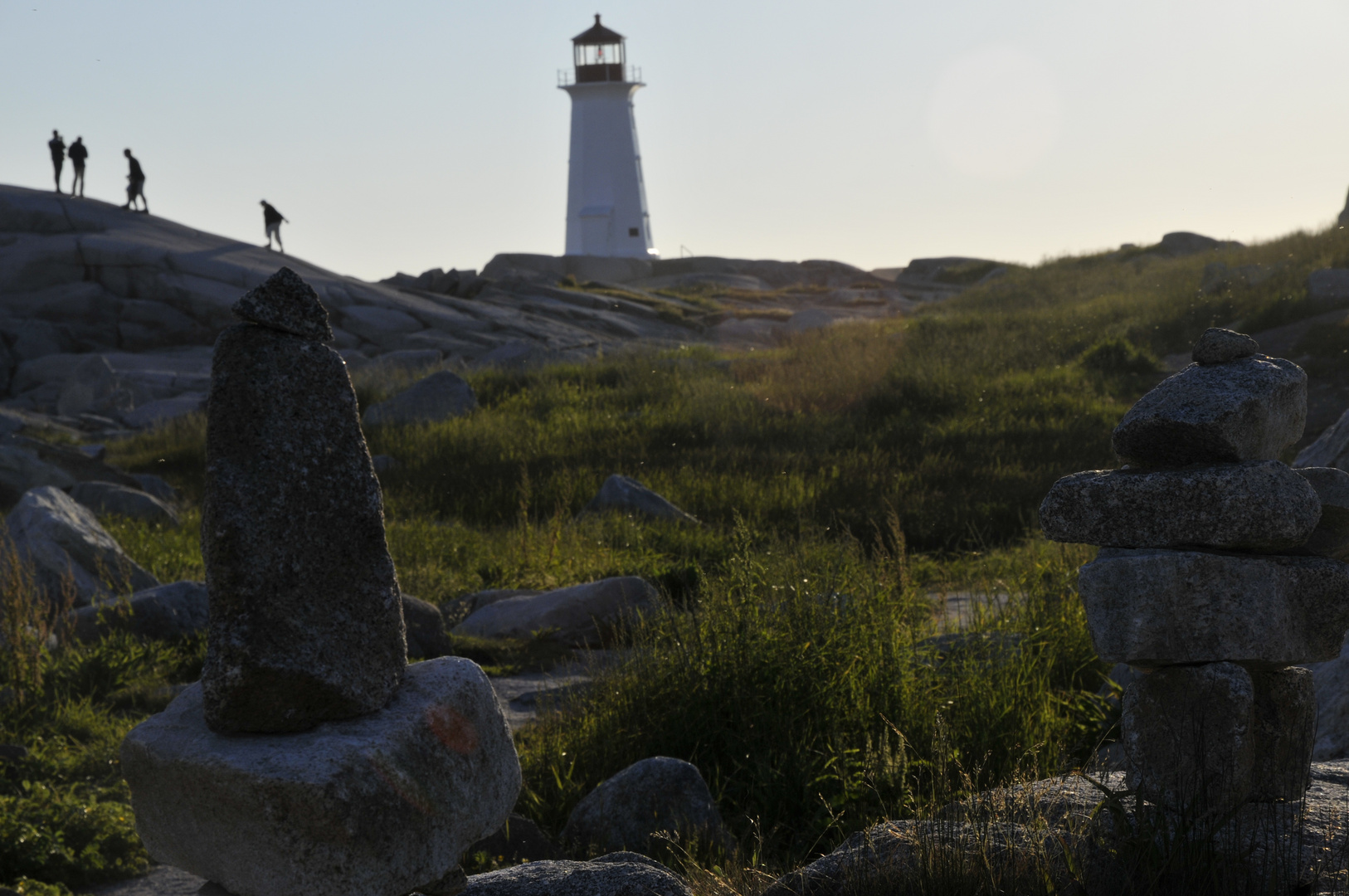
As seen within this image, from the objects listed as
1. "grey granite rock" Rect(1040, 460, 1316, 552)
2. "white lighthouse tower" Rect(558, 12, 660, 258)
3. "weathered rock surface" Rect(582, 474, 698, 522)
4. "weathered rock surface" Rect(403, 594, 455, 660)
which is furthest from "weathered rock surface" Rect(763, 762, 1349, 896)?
"white lighthouse tower" Rect(558, 12, 660, 258)

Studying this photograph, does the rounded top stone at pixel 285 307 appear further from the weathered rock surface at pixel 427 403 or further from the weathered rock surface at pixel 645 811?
the weathered rock surface at pixel 427 403

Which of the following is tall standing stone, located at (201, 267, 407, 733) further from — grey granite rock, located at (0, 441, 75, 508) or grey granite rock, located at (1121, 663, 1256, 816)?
grey granite rock, located at (0, 441, 75, 508)

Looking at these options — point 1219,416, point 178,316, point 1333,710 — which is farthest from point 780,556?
point 178,316

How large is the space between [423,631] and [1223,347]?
5.29 metres

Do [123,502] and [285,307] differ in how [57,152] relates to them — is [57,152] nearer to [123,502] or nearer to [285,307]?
[123,502]

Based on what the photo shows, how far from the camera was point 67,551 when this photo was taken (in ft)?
26.8

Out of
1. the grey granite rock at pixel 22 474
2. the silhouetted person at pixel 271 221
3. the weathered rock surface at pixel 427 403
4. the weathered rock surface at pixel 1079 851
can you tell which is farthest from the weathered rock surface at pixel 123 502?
the silhouetted person at pixel 271 221

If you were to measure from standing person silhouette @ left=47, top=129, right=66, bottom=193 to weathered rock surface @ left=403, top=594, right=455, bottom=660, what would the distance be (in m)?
30.2

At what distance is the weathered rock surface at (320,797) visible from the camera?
220 cm

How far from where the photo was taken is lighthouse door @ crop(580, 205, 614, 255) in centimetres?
5103

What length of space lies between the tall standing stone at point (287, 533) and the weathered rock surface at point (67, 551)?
6.17 m

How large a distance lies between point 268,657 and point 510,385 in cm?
1622

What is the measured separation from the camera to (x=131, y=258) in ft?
93.2

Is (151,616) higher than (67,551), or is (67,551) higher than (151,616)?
(67,551)
